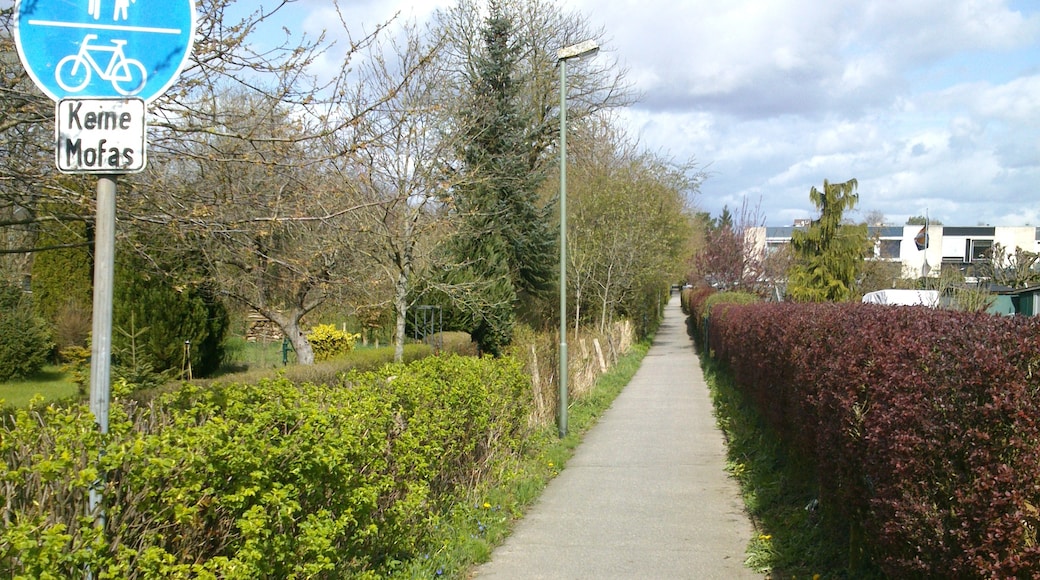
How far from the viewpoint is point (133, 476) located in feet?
10.4

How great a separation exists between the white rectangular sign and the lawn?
1658 centimetres

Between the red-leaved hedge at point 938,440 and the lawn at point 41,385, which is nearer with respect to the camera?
the red-leaved hedge at point 938,440

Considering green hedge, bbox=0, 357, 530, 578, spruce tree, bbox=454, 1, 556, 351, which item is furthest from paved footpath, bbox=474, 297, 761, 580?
spruce tree, bbox=454, 1, 556, 351

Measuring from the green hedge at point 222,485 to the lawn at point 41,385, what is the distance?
584 inches

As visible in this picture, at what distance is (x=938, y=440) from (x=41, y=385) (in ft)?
70.5

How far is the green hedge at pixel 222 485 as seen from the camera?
10.0ft

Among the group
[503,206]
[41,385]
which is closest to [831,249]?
[503,206]

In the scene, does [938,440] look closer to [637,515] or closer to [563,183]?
[637,515]

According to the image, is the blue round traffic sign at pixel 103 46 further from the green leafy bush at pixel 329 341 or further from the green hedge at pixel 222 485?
the green leafy bush at pixel 329 341

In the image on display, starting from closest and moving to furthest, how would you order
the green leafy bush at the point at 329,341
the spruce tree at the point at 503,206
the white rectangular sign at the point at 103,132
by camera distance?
1. the white rectangular sign at the point at 103,132
2. the spruce tree at the point at 503,206
3. the green leafy bush at the point at 329,341

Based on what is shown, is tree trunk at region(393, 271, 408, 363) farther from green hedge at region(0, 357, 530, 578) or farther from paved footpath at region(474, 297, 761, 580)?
green hedge at region(0, 357, 530, 578)

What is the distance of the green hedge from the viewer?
10.0 feet

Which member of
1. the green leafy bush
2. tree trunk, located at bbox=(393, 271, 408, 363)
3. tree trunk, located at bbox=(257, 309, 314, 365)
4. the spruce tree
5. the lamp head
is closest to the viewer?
the lamp head

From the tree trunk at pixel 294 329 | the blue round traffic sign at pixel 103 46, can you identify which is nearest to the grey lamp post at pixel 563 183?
the tree trunk at pixel 294 329
